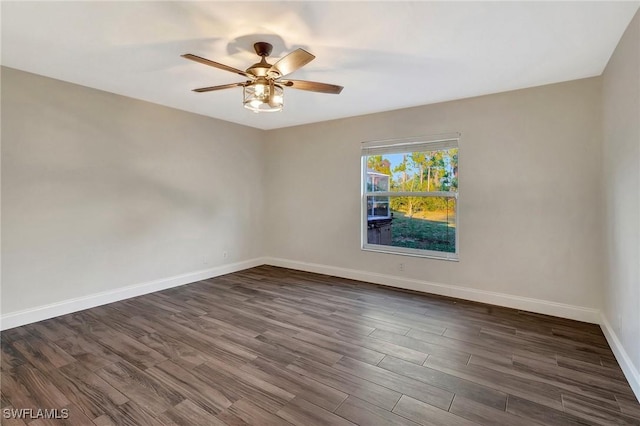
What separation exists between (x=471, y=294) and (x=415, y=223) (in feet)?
3.75

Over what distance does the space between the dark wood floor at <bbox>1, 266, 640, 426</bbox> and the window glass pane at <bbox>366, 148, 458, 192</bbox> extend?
1.57 m

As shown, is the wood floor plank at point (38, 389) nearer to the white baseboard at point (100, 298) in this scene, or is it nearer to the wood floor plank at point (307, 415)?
the white baseboard at point (100, 298)

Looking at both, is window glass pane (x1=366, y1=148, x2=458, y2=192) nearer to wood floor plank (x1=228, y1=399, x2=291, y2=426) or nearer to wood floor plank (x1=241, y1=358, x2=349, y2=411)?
wood floor plank (x1=241, y1=358, x2=349, y2=411)

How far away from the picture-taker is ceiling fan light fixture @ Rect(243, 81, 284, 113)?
2.44 meters

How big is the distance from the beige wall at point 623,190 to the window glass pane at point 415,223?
1.52 metres

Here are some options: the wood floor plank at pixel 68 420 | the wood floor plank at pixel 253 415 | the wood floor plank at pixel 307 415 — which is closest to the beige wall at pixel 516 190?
the wood floor plank at pixel 307 415

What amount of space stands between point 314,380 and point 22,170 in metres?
3.47

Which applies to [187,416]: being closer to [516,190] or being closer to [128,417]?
[128,417]

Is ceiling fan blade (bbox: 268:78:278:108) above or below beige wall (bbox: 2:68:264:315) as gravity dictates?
above

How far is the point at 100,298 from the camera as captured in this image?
3.55 metres

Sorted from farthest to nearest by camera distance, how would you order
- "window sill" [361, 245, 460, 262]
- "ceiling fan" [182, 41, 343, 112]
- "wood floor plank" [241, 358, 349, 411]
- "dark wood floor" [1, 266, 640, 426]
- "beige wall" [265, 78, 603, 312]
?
1. "window sill" [361, 245, 460, 262]
2. "beige wall" [265, 78, 603, 312]
3. "ceiling fan" [182, 41, 343, 112]
4. "wood floor plank" [241, 358, 349, 411]
5. "dark wood floor" [1, 266, 640, 426]

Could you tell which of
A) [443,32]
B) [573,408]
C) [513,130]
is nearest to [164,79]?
[443,32]

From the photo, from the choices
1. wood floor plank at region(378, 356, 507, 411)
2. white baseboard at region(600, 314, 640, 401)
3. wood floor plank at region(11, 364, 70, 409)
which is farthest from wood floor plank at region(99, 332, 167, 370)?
white baseboard at region(600, 314, 640, 401)

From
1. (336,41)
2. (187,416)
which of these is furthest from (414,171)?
(187,416)
